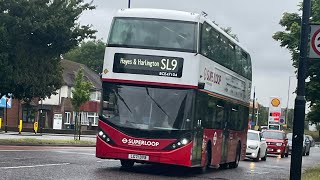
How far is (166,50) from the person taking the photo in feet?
52.1

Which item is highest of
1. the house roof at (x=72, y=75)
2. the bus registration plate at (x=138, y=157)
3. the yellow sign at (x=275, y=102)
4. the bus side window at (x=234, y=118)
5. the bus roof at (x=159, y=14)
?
the house roof at (x=72, y=75)

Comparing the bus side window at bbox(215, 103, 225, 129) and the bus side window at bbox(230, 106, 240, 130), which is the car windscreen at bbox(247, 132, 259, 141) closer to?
the bus side window at bbox(230, 106, 240, 130)

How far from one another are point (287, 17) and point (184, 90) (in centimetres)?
1404

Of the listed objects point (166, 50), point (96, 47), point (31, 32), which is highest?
point (96, 47)

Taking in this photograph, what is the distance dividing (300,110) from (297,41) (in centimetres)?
1438

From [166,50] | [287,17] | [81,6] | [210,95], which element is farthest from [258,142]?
[166,50]

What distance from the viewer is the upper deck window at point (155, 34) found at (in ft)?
52.2

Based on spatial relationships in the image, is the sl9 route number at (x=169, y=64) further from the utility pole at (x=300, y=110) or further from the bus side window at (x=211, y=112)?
the utility pole at (x=300, y=110)

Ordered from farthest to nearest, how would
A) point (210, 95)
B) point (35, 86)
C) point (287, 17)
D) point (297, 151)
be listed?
point (35, 86)
point (287, 17)
point (210, 95)
point (297, 151)

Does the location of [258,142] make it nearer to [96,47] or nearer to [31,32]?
[31,32]

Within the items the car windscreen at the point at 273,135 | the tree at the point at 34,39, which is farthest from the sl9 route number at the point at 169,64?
the car windscreen at the point at 273,135

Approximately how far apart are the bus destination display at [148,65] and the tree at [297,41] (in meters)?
8.40

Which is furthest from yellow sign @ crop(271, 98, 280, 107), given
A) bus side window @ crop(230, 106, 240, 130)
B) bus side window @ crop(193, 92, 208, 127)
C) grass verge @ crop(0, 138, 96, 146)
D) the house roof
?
bus side window @ crop(193, 92, 208, 127)

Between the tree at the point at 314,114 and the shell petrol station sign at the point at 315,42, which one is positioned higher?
the shell petrol station sign at the point at 315,42
